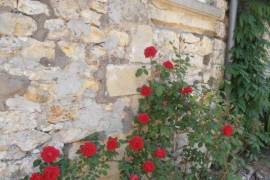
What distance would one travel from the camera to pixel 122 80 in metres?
2.66

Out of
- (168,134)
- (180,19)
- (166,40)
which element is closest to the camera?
(168,134)

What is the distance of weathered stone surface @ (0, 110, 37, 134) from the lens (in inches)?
77.6

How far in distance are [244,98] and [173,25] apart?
53.1 inches

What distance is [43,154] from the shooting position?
6.44 ft

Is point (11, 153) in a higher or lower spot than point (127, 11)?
lower

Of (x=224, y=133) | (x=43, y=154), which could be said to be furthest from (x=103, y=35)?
(x=224, y=133)

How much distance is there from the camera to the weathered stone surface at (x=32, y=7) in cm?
198

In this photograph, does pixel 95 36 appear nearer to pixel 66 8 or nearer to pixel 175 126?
pixel 66 8

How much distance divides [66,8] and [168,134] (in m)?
1.20

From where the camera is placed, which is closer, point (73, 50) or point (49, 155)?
point (49, 155)

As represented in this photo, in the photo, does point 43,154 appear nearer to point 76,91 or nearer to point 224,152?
point 76,91

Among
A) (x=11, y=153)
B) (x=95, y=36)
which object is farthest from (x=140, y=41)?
(x=11, y=153)

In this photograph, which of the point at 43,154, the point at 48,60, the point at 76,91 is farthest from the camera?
the point at 76,91

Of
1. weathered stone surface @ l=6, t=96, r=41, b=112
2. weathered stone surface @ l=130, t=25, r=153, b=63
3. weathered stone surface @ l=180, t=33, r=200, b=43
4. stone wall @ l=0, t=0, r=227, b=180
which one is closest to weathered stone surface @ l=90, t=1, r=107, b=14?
stone wall @ l=0, t=0, r=227, b=180
